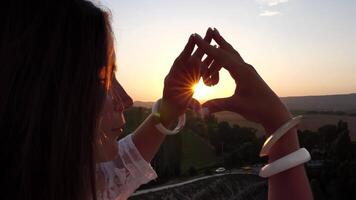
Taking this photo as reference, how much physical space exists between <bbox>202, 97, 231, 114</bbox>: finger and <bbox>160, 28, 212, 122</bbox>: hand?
175mm

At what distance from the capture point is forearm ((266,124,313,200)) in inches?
26.4

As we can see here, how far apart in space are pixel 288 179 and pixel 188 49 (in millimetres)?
402

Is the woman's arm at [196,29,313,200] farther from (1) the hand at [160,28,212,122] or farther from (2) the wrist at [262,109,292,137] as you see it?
(1) the hand at [160,28,212,122]

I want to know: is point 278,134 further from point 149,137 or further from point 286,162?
point 149,137

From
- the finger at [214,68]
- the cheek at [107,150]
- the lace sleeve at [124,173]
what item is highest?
the finger at [214,68]

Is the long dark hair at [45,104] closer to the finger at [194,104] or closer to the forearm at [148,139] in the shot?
the finger at [194,104]

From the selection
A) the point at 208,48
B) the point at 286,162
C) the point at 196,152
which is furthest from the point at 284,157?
the point at 196,152

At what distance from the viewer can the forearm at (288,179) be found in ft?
2.20

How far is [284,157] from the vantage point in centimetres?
69

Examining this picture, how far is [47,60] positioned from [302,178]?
1.27 ft

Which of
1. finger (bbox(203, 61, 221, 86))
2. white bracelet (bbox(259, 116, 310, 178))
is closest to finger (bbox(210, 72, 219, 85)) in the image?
finger (bbox(203, 61, 221, 86))

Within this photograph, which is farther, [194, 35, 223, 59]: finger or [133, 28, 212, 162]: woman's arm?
[133, 28, 212, 162]: woman's arm

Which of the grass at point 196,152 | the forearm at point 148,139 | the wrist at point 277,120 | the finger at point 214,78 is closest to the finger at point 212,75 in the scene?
the finger at point 214,78

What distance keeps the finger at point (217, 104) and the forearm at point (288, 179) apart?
12cm
